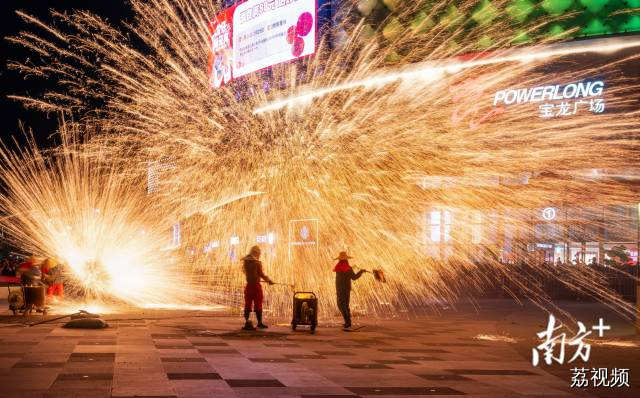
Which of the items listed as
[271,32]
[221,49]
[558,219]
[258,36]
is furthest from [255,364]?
[558,219]

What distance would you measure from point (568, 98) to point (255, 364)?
3175 cm

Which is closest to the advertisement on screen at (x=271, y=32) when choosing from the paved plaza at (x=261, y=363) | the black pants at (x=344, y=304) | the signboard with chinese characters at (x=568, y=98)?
the signboard with chinese characters at (x=568, y=98)

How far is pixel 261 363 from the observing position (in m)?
11.2

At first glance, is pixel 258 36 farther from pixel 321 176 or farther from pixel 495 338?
pixel 495 338

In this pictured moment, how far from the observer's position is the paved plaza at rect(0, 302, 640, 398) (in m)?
9.12

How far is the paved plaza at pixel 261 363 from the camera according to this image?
359 inches

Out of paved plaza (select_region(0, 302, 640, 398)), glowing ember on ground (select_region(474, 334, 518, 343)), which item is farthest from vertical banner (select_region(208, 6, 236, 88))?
glowing ember on ground (select_region(474, 334, 518, 343))

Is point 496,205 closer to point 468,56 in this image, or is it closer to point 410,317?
point 468,56

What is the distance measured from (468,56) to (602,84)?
7675 millimetres

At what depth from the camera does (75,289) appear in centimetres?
2597

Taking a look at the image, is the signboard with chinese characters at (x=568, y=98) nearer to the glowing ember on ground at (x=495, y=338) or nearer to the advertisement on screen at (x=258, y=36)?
the advertisement on screen at (x=258, y=36)

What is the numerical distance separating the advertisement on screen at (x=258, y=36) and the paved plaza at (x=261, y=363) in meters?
15.9

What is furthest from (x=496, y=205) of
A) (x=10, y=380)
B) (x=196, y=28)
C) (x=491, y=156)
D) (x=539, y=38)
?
(x=10, y=380)

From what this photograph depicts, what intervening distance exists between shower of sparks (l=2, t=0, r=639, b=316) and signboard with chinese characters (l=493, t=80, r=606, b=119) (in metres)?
0.42
